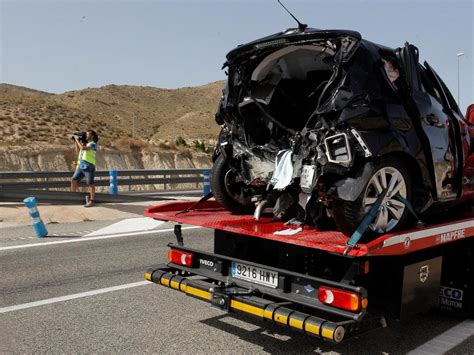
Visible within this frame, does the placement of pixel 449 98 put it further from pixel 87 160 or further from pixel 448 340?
pixel 87 160

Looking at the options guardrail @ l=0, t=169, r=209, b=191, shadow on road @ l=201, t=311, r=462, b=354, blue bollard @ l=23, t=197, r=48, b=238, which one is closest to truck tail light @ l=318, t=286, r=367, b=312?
shadow on road @ l=201, t=311, r=462, b=354

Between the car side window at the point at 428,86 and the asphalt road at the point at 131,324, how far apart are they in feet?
7.39

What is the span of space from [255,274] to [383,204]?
4.01 ft

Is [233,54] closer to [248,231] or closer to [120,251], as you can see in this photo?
[248,231]

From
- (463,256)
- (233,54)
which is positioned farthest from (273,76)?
(463,256)

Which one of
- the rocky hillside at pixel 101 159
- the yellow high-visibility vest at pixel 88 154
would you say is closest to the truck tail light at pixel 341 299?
the yellow high-visibility vest at pixel 88 154

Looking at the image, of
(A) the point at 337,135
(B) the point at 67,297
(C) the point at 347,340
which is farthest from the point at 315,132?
(B) the point at 67,297

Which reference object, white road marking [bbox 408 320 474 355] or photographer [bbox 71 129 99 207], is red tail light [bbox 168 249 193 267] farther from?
photographer [bbox 71 129 99 207]

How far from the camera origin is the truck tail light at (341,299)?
12.2ft

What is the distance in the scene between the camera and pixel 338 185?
4.13 metres

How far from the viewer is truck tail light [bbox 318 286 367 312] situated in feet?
12.2

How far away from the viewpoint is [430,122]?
4.75 m

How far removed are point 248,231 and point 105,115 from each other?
259ft

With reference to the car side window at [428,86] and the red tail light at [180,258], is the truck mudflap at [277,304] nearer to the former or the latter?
the red tail light at [180,258]
